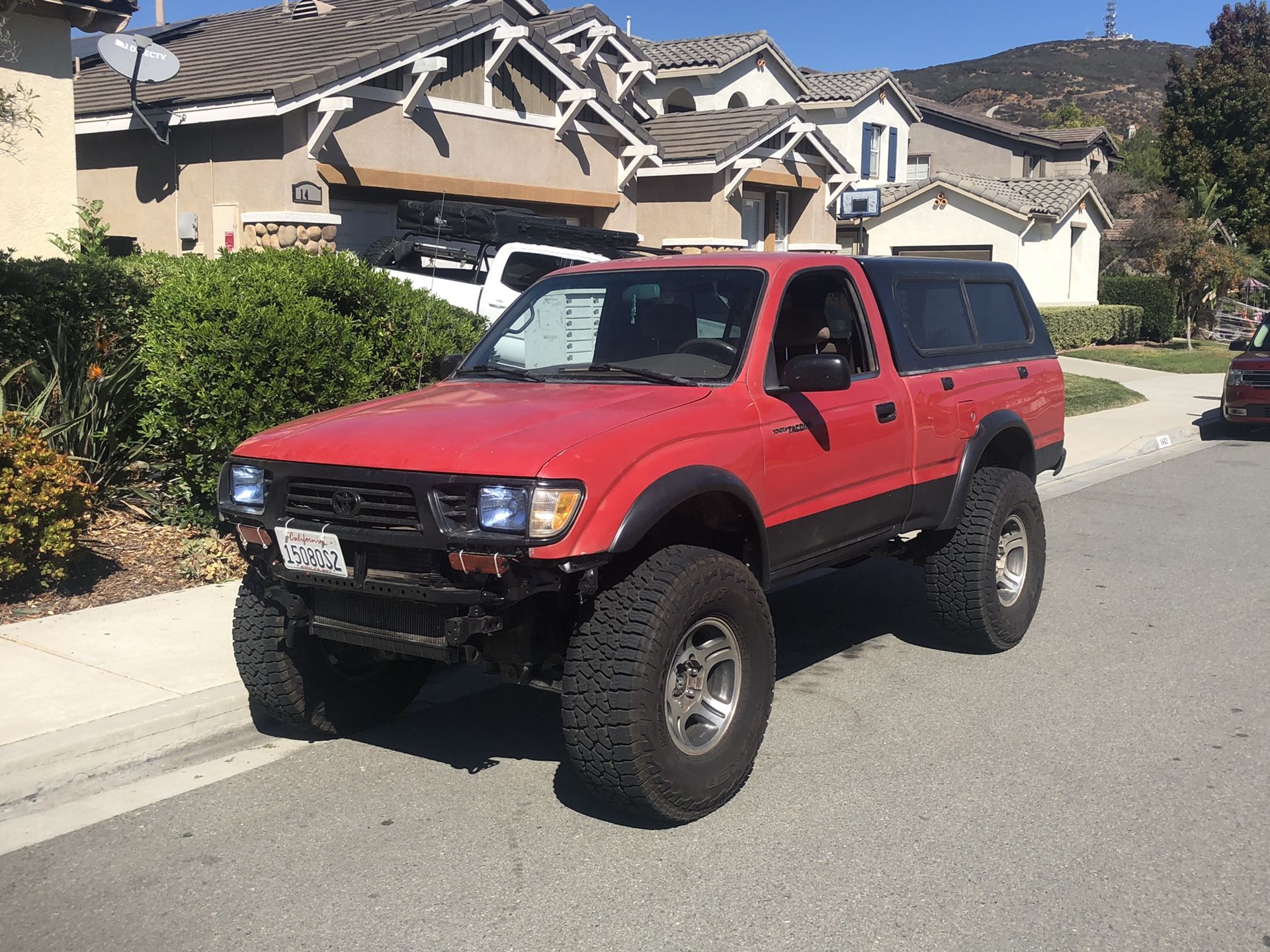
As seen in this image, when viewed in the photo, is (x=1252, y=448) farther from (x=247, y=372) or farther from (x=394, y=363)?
(x=247, y=372)

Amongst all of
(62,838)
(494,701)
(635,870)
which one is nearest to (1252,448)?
(494,701)

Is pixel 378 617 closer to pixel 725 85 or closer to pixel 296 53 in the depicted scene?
pixel 296 53

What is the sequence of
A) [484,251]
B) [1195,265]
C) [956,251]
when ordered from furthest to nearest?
1. [956,251]
2. [1195,265]
3. [484,251]

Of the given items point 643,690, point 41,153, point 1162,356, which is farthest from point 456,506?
point 1162,356

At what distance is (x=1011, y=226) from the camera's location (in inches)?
1289

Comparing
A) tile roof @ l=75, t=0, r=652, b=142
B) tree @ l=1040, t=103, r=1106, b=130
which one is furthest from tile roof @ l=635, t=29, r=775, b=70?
tree @ l=1040, t=103, r=1106, b=130

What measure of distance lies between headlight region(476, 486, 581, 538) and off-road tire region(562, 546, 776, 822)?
1.29 feet

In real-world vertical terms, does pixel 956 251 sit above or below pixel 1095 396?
above

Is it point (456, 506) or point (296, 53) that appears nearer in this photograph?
point (456, 506)

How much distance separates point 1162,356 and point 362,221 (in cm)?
2069

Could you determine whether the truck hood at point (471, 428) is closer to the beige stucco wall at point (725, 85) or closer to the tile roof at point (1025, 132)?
the beige stucco wall at point (725, 85)

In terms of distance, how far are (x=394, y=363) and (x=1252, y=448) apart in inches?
473

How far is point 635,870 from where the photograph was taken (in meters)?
4.26

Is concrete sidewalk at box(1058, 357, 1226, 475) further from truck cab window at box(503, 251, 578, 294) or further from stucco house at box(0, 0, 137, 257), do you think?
stucco house at box(0, 0, 137, 257)
